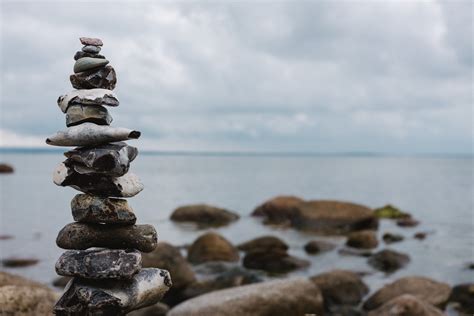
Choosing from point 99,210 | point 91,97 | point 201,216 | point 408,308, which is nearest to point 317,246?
point 201,216

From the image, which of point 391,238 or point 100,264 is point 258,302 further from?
point 391,238

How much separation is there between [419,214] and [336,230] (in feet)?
62.3

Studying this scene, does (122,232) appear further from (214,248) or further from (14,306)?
(214,248)

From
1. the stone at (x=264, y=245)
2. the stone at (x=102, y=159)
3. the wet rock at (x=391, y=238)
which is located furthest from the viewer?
the wet rock at (x=391, y=238)

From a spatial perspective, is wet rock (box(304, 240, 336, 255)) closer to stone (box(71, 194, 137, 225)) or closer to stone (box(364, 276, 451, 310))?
stone (box(364, 276, 451, 310))

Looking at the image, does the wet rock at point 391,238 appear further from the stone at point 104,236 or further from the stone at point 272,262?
the stone at point 104,236

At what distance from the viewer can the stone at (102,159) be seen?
26.9ft

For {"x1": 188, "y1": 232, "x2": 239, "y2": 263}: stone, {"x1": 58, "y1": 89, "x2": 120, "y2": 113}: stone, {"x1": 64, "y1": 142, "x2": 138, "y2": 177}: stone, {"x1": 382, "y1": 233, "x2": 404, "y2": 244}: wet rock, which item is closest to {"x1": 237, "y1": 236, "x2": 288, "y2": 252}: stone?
{"x1": 188, "y1": 232, "x2": 239, "y2": 263}: stone

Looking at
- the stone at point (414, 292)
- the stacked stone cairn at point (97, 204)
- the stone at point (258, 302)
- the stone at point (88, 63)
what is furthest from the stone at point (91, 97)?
the stone at point (414, 292)

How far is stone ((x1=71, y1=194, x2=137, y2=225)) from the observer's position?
27.8 ft

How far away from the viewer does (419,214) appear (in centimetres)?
5284

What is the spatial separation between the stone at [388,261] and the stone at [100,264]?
1971 centimetres

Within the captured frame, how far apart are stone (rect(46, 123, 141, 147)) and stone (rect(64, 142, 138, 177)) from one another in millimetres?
94

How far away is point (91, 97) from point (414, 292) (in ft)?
46.3
